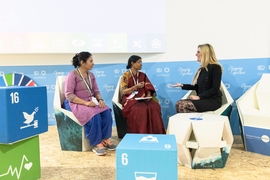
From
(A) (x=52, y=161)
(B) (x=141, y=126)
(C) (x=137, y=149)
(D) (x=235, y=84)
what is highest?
(D) (x=235, y=84)

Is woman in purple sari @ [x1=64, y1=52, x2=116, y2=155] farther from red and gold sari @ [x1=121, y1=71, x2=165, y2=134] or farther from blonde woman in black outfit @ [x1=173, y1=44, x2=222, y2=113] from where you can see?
blonde woman in black outfit @ [x1=173, y1=44, x2=222, y2=113]

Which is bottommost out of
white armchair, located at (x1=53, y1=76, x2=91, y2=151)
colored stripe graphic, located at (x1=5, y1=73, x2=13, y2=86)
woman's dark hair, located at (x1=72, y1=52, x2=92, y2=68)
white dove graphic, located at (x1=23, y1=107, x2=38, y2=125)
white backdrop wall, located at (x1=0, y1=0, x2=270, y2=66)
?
white armchair, located at (x1=53, y1=76, x2=91, y2=151)

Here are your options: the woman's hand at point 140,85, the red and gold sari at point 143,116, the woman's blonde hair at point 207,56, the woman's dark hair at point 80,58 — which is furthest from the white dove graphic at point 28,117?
the woman's blonde hair at point 207,56

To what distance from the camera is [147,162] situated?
4.78 feet

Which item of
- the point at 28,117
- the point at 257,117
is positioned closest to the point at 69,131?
the point at 28,117

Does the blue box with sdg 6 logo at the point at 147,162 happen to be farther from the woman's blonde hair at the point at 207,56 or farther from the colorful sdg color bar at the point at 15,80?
the colorful sdg color bar at the point at 15,80

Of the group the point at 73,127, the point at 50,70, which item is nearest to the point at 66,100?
the point at 73,127

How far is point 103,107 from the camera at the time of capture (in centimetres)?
293

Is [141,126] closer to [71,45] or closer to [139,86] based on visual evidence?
[139,86]

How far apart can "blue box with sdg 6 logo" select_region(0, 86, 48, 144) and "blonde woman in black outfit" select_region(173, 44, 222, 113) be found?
5.08ft

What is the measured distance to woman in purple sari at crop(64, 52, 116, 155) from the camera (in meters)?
2.75

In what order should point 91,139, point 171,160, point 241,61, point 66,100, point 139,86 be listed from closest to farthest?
point 171,160, point 91,139, point 66,100, point 139,86, point 241,61

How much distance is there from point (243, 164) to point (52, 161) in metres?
1.80

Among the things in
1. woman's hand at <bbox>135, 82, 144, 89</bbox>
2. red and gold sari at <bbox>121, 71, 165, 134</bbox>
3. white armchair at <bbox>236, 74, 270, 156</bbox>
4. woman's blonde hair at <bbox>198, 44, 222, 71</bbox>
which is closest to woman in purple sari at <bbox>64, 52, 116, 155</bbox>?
red and gold sari at <bbox>121, 71, 165, 134</bbox>
